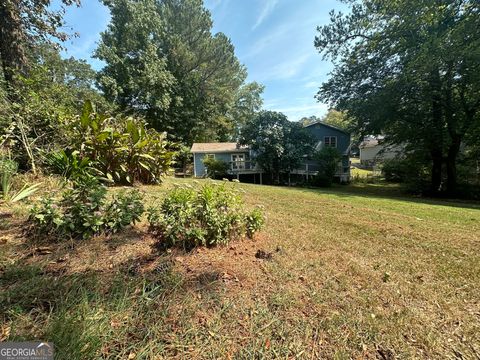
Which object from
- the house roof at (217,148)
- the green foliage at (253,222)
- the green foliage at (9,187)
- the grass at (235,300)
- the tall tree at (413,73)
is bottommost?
the grass at (235,300)

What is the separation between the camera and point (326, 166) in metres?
17.6

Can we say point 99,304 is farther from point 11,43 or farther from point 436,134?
point 436,134

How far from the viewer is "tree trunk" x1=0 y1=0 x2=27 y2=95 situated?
5.27 meters

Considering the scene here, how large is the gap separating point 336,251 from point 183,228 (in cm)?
201

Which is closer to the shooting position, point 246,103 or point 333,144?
point 333,144

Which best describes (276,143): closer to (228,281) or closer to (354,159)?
(228,281)

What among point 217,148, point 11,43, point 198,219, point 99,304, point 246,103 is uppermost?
point 246,103

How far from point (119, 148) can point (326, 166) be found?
15.4 metres

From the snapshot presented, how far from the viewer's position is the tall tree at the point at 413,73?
11.0 m

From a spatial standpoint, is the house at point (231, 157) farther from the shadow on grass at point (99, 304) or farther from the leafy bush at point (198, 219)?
the shadow on grass at point (99, 304)

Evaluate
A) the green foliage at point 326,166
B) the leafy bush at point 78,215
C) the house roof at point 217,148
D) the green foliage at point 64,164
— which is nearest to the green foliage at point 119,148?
the green foliage at point 64,164

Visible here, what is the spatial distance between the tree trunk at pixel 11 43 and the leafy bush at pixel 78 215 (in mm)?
4572

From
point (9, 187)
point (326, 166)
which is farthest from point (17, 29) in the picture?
point (326, 166)

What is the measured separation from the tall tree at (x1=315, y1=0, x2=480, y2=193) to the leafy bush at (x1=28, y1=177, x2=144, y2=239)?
1425 centimetres
